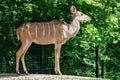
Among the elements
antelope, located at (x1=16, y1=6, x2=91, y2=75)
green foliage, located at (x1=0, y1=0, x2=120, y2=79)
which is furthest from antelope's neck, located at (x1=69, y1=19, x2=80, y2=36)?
green foliage, located at (x1=0, y1=0, x2=120, y2=79)

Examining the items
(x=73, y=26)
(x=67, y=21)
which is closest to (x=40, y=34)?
(x=73, y=26)

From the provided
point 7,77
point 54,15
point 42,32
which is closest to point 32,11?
point 54,15

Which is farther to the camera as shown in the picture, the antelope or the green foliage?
the green foliage

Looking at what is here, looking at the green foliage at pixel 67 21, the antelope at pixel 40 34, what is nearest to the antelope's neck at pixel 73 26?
the antelope at pixel 40 34

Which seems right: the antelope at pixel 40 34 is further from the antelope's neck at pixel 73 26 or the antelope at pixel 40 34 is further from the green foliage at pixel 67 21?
the green foliage at pixel 67 21

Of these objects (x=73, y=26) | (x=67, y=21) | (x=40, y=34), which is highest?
(x=73, y=26)

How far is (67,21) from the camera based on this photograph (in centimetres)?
1462

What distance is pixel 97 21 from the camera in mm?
14562

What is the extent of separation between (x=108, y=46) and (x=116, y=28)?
2992 millimetres

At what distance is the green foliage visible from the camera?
14266mm

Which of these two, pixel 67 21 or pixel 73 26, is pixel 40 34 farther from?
pixel 67 21

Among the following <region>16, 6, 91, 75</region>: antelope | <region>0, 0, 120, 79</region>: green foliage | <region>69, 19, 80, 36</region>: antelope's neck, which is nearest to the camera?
<region>16, 6, 91, 75</region>: antelope

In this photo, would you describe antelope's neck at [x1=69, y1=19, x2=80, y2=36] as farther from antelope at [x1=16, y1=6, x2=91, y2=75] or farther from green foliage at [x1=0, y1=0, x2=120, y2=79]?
green foliage at [x1=0, y1=0, x2=120, y2=79]

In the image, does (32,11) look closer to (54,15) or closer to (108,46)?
(54,15)
